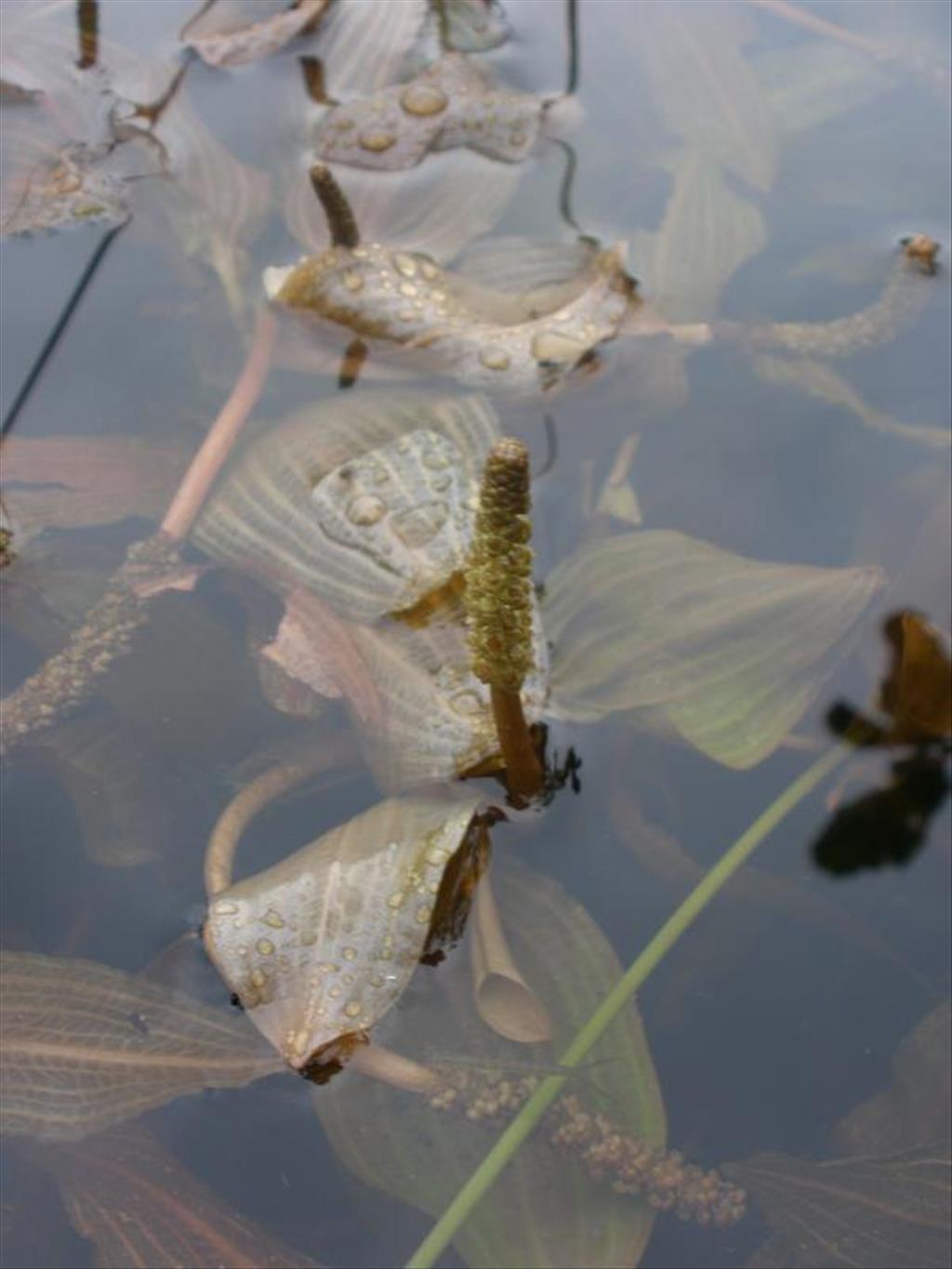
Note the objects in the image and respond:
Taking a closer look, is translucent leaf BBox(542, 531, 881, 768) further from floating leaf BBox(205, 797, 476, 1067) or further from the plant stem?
floating leaf BBox(205, 797, 476, 1067)

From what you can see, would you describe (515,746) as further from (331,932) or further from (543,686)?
(331,932)

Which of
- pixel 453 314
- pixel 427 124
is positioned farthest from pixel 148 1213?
pixel 427 124

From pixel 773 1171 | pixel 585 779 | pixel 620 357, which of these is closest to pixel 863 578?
pixel 585 779

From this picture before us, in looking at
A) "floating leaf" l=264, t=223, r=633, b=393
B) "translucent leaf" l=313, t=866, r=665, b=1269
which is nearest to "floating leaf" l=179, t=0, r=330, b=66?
"floating leaf" l=264, t=223, r=633, b=393

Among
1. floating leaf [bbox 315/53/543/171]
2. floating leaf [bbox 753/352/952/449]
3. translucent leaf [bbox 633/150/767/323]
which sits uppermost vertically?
floating leaf [bbox 315/53/543/171]

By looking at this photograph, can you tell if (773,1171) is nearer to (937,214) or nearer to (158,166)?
(937,214)

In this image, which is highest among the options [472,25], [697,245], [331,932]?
[472,25]
